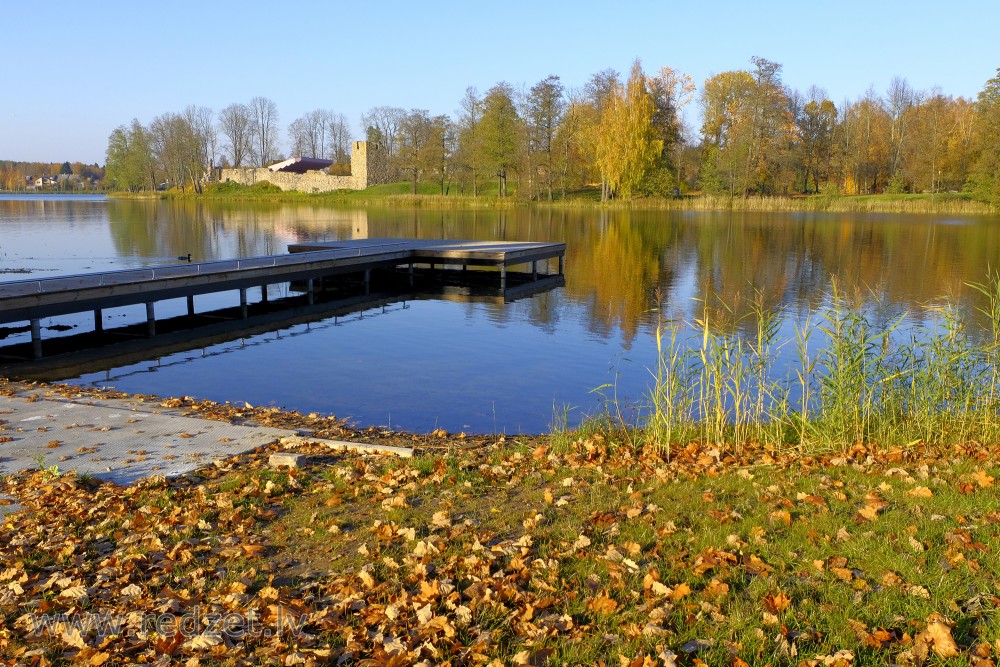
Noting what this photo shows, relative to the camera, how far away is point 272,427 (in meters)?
7.44

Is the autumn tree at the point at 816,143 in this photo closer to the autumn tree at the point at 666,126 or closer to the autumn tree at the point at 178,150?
the autumn tree at the point at 666,126

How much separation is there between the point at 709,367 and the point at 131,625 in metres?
5.34

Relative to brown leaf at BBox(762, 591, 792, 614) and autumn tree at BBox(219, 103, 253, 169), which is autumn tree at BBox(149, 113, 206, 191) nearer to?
autumn tree at BBox(219, 103, 253, 169)

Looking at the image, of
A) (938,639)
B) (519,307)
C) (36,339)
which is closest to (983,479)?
(938,639)

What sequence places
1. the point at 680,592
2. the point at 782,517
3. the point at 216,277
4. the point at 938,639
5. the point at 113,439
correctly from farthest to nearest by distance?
the point at 216,277 < the point at 113,439 < the point at 782,517 < the point at 680,592 < the point at 938,639

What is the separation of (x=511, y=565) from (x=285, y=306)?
15734 millimetres

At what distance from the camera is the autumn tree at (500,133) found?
194ft

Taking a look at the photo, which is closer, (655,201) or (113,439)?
(113,439)

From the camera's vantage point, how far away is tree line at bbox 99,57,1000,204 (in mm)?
52156

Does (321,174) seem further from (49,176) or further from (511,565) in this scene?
(49,176)

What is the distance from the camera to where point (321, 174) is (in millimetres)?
77500

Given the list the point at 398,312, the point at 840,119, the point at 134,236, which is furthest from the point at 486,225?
the point at 840,119

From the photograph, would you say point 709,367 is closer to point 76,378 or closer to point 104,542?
point 104,542

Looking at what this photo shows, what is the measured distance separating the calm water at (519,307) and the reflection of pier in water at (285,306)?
0.72 m
